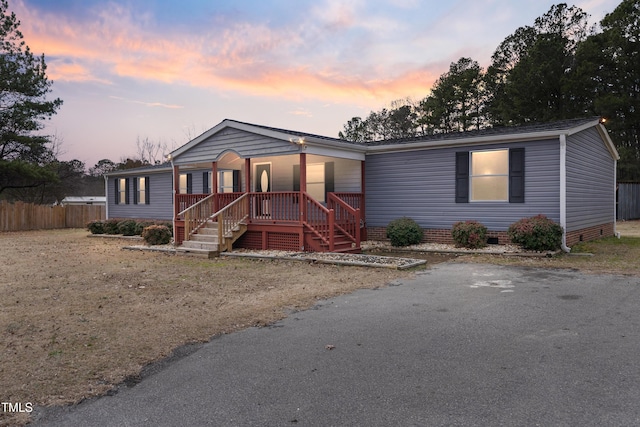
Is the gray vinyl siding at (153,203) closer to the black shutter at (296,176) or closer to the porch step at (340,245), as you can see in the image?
the black shutter at (296,176)

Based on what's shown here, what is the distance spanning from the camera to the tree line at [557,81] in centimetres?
2902

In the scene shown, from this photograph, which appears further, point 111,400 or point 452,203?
point 452,203

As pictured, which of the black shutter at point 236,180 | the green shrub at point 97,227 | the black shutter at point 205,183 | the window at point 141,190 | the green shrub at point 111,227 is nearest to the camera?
the black shutter at point 236,180

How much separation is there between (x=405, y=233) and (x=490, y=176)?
2.85 meters

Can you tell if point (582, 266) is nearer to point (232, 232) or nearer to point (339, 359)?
point (339, 359)

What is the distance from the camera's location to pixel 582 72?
97.6 feet

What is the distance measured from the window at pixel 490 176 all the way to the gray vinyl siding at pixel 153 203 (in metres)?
14.3

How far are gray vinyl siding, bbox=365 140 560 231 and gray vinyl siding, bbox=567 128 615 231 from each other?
0.66 metres

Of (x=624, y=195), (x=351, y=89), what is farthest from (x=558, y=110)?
(x=351, y=89)

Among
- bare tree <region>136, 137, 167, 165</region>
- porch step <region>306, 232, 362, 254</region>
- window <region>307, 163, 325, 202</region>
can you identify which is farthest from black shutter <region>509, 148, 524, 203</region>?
bare tree <region>136, 137, 167, 165</region>

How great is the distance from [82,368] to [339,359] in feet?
7.38

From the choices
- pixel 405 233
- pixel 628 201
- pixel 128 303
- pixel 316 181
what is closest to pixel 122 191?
pixel 316 181

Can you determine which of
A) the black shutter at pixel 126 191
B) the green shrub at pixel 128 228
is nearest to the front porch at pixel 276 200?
the green shrub at pixel 128 228

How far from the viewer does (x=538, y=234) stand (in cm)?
1088
